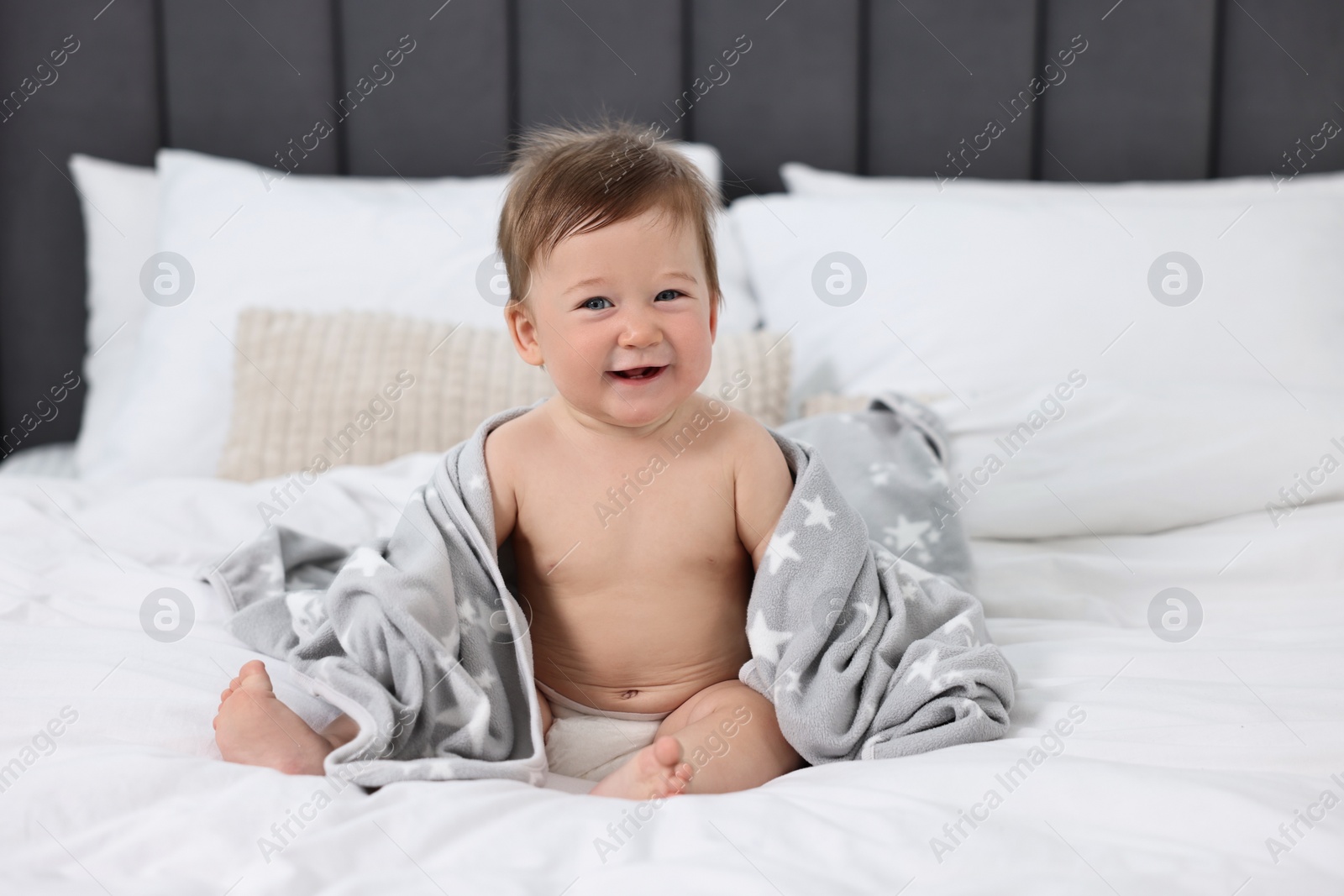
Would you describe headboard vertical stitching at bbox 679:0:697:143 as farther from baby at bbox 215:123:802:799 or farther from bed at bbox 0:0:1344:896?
baby at bbox 215:123:802:799

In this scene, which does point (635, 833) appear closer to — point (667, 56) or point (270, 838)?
point (270, 838)

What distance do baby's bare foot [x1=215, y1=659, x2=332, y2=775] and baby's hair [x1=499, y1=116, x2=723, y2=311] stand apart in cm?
41

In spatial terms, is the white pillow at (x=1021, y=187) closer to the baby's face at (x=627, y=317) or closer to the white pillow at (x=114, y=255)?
the baby's face at (x=627, y=317)

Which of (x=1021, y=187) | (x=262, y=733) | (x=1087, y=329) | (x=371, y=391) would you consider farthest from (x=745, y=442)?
(x=1021, y=187)

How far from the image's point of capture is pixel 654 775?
0.77 meters

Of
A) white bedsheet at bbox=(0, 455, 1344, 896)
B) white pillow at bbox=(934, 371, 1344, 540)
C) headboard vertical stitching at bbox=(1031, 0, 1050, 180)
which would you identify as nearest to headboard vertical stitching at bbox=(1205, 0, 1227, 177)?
headboard vertical stitching at bbox=(1031, 0, 1050, 180)

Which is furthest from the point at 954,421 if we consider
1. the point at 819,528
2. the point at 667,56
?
the point at 667,56

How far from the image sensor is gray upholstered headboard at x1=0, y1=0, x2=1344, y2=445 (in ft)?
6.35

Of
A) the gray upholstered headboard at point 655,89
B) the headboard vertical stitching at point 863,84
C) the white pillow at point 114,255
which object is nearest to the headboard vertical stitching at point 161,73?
the gray upholstered headboard at point 655,89

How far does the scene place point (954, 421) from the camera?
1265 mm

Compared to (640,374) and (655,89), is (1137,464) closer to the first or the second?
(640,374)

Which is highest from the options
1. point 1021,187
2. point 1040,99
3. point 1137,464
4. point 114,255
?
point 1040,99

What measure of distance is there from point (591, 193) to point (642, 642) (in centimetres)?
41

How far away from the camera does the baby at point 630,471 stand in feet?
2.83
